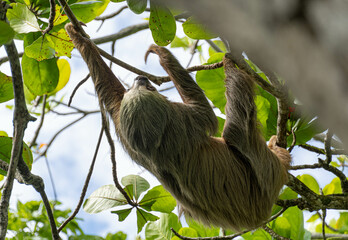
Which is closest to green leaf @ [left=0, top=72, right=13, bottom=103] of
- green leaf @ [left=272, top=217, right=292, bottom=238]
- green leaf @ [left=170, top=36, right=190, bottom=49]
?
green leaf @ [left=272, top=217, right=292, bottom=238]

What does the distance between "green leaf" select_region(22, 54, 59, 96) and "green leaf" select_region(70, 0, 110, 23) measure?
64cm

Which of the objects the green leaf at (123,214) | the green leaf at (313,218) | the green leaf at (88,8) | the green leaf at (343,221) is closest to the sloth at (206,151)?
the green leaf at (123,214)

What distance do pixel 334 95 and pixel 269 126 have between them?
4570 mm

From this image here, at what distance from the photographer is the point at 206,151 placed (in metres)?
4.45

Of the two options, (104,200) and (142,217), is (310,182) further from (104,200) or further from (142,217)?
(104,200)

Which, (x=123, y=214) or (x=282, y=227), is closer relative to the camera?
(x=123, y=214)

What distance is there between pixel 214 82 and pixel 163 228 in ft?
7.12

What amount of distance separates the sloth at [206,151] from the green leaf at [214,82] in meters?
0.22

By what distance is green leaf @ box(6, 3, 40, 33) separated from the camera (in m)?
3.85

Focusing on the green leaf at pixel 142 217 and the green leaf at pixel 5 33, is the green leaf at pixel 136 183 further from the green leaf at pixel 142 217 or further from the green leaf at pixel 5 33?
the green leaf at pixel 5 33

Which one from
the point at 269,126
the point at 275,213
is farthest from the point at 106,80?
the point at 275,213

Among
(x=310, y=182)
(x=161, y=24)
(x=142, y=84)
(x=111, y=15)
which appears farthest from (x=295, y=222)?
(x=111, y=15)

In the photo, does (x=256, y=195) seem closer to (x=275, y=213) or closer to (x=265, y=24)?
(x=275, y=213)

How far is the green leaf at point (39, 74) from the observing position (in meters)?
4.70
